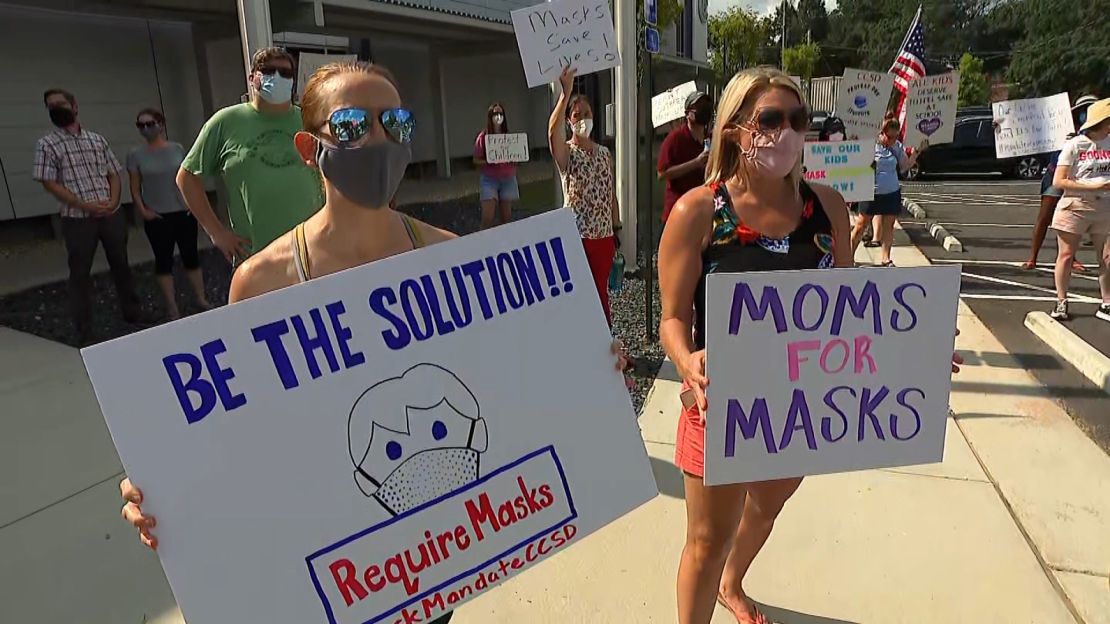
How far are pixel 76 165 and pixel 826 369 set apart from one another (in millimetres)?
5757

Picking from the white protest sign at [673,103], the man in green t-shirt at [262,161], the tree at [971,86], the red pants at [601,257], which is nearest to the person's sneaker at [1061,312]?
the white protest sign at [673,103]

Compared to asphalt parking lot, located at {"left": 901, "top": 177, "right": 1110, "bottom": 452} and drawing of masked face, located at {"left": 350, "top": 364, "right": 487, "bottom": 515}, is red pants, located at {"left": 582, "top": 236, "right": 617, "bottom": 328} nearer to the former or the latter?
asphalt parking lot, located at {"left": 901, "top": 177, "right": 1110, "bottom": 452}

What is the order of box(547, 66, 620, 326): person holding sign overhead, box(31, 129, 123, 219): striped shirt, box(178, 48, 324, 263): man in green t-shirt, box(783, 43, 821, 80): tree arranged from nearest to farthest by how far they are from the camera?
box(178, 48, 324, 263): man in green t-shirt
box(547, 66, 620, 326): person holding sign overhead
box(31, 129, 123, 219): striped shirt
box(783, 43, 821, 80): tree

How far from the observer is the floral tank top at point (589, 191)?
4680mm

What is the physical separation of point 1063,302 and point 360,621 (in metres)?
6.14

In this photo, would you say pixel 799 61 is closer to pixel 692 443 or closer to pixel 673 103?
pixel 673 103

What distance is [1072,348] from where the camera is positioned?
16.0 ft

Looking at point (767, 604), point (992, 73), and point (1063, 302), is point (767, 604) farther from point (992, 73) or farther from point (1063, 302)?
point (992, 73)

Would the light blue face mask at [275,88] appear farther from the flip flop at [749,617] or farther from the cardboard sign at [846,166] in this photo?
the cardboard sign at [846,166]

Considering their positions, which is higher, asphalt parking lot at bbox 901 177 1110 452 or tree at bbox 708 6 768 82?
tree at bbox 708 6 768 82

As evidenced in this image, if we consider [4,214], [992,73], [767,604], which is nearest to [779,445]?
[767,604]

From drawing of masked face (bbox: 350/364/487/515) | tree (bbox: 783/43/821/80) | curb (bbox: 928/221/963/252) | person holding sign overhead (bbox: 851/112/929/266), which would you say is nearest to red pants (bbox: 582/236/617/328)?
person holding sign overhead (bbox: 851/112/929/266)

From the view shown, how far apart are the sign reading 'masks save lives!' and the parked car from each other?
17331 millimetres

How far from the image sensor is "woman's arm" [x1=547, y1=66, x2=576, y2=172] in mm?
4484
